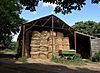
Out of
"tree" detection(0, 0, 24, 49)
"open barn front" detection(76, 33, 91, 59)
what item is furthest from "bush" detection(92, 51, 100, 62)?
"tree" detection(0, 0, 24, 49)

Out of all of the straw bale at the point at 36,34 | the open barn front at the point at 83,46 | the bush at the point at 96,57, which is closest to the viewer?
the bush at the point at 96,57

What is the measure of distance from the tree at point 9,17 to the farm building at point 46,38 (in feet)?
31.6

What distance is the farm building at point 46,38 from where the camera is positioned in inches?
1281

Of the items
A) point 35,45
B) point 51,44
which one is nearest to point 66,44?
point 51,44

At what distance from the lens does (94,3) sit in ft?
44.9

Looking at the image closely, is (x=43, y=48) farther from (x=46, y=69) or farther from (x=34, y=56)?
(x=46, y=69)

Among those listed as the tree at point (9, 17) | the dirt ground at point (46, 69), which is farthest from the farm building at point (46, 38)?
the tree at point (9, 17)

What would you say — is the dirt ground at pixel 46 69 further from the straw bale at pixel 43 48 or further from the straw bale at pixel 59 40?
the straw bale at pixel 59 40

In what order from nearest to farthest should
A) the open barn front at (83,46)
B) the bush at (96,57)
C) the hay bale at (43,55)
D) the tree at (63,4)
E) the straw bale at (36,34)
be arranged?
the tree at (63,4) → the bush at (96,57) → the hay bale at (43,55) → the straw bale at (36,34) → the open barn front at (83,46)

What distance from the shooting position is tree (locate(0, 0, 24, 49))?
1687 inches

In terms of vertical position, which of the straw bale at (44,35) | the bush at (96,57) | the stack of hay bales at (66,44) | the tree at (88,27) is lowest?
the bush at (96,57)

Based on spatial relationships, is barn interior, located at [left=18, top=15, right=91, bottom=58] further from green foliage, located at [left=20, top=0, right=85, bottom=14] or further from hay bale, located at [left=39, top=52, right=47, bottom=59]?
green foliage, located at [left=20, top=0, right=85, bottom=14]

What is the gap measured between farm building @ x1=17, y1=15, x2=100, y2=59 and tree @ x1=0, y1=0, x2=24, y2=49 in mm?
9626

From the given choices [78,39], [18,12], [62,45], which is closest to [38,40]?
[62,45]
